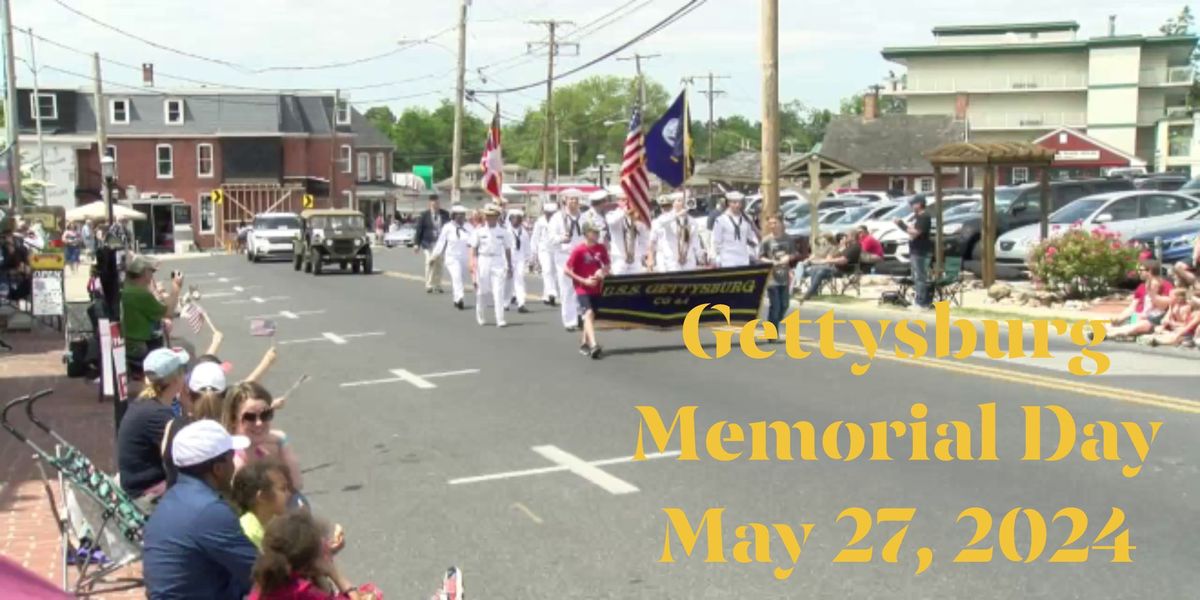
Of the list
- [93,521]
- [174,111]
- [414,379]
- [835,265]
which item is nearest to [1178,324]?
[835,265]

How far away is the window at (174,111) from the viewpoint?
75312 mm

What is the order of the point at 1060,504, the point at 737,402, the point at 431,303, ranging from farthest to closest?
the point at 431,303
the point at 737,402
the point at 1060,504

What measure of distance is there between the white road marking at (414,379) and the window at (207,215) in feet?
202

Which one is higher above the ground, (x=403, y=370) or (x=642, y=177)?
(x=642, y=177)

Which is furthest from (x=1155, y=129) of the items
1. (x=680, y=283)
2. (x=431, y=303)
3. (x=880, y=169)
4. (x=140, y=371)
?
(x=140, y=371)

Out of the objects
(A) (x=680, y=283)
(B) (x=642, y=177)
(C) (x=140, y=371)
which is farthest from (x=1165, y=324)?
(C) (x=140, y=371)

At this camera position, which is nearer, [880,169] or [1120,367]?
[1120,367]

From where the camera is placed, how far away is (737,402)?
40.8ft

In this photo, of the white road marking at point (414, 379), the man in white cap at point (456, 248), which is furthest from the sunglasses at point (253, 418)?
Result: the man in white cap at point (456, 248)

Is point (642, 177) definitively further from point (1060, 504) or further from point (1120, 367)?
point (1060, 504)

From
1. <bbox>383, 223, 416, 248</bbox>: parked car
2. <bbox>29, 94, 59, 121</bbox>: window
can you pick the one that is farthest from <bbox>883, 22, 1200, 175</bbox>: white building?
<bbox>29, 94, 59, 121</bbox>: window

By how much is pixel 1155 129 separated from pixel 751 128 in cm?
9028

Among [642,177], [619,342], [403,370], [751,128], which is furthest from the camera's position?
[751,128]

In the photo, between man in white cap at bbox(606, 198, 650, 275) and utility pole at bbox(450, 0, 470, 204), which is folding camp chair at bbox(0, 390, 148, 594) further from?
utility pole at bbox(450, 0, 470, 204)
